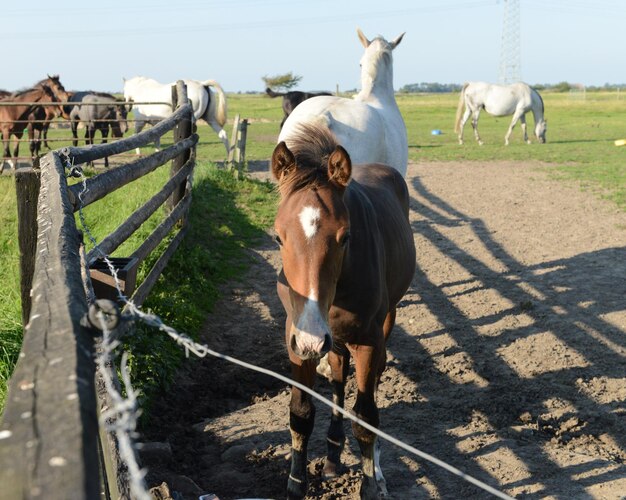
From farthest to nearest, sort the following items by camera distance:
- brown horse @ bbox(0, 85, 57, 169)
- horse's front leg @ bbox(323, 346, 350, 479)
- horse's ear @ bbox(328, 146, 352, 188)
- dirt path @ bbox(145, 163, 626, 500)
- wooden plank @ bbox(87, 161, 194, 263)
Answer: brown horse @ bbox(0, 85, 57, 169) → wooden plank @ bbox(87, 161, 194, 263) → horse's front leg @ bbox(323, 346, 350, 479) → dirt path @ bbox(145, 163, 626, 500) → horse's ear @ bbox(328, 146, 352, 188)

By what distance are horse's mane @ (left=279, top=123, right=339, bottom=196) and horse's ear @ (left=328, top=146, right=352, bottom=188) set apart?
0.16 feet

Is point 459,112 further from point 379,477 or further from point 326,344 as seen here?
point 326,344

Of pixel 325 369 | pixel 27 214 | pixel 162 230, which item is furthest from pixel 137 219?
pixel 27 214

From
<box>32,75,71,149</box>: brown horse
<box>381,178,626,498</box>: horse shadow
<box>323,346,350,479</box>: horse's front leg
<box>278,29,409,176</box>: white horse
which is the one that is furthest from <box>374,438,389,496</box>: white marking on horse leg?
<box>32,75,71,149</box>: brown horse

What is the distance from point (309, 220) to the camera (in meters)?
3.00

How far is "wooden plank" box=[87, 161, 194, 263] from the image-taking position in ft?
14.3

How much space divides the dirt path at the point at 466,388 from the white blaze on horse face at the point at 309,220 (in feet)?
5.07

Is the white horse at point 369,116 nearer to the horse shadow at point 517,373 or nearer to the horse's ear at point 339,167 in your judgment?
the horse shadow at point 517,373

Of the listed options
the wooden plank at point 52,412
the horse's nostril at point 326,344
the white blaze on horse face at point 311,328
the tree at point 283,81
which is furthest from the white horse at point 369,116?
the tree at point 283,81

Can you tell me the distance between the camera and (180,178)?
785 centimetres

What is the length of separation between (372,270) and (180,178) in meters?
4.86

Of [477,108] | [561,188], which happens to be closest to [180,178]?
[561,188]

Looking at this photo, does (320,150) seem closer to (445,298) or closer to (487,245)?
(445,298)

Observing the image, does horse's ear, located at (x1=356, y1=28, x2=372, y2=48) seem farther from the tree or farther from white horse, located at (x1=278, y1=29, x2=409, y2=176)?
the tree
